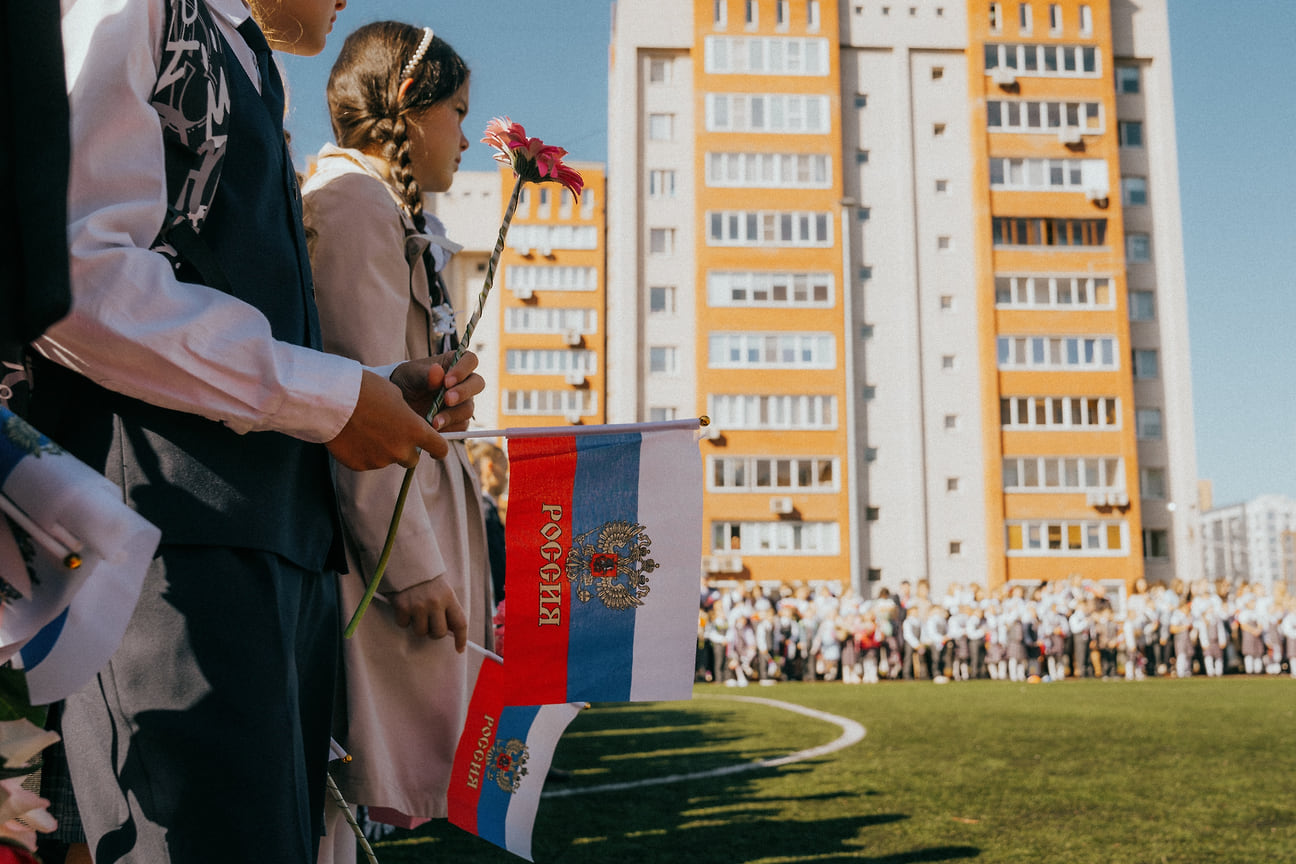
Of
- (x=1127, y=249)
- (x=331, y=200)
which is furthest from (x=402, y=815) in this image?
(x=1127, y=249)

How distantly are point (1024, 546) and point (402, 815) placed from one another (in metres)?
47.0

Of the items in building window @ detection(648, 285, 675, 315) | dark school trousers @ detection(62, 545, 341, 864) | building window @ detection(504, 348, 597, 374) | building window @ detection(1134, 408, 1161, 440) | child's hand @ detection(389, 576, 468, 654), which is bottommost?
dark school trousers @ detection(62, 545, 341, 864)

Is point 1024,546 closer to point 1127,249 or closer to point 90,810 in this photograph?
point 1127,249

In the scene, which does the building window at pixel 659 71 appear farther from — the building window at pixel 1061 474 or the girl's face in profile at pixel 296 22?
the girl's face in profile at pixel 296 22

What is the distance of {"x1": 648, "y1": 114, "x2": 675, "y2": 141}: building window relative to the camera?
2029 inches

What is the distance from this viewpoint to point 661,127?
51.6 metres

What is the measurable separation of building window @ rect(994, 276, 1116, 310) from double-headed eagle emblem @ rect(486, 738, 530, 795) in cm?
4803

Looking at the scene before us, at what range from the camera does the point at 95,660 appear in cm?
112

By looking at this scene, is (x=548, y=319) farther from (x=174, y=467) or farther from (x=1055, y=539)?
(x=174, y=467)

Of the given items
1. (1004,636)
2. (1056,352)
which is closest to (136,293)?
(1004,636)

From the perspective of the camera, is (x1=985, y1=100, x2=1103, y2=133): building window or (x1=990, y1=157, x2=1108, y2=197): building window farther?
(x1=985, y1=100, x2=1103, y2=133): building window

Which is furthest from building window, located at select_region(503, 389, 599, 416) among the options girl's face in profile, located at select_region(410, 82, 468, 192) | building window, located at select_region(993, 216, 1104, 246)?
girl's face in profile, located at select_region(410, 82, 468, 192)

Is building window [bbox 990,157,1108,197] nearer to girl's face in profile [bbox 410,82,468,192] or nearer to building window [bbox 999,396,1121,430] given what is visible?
building window [bbox 999,396,1121,430]

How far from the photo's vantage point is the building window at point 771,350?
49000 millimetres
